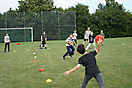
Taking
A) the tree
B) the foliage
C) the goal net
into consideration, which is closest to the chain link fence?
the foliage

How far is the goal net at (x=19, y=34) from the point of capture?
97.2 feet

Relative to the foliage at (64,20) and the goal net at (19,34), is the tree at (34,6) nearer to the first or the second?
the foliage at (64,20)

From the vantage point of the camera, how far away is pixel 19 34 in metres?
30.1

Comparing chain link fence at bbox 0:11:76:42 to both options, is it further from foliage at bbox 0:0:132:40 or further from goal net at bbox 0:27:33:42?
goal net at bbox 0:27:33:42

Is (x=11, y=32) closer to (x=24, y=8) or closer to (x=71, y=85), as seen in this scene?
(x=24, y=8)

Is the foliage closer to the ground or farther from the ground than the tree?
closer to the ground

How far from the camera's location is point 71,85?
5.34 m

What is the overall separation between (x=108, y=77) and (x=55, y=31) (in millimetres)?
25944

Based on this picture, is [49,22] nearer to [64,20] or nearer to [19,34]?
[64,20]

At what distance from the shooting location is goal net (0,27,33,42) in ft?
97.2

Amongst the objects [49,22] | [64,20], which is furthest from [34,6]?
[64,20]

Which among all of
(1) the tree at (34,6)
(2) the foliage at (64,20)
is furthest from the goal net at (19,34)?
(1) the tree at (34,6)

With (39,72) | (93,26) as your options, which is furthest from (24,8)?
(39,72)

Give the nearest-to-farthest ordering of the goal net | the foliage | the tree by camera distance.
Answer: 1. the goal net
2. the foliage
3. the tree
